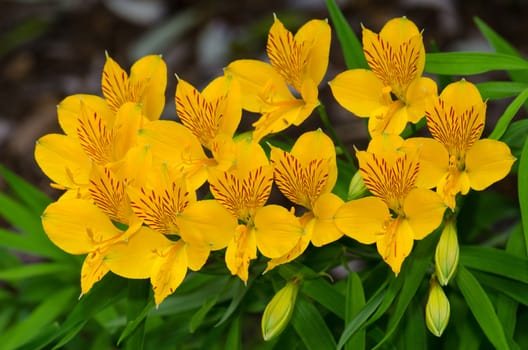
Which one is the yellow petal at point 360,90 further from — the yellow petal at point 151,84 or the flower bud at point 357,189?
the yellow petal at point 151,84

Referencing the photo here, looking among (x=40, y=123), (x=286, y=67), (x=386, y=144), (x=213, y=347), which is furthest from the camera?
(x=40, y=123)

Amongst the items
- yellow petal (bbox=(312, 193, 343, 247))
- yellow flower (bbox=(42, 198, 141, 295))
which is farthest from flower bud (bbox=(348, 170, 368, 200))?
yellow flower (bbox=(42, 198, 141, 295))

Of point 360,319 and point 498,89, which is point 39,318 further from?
point 498,89

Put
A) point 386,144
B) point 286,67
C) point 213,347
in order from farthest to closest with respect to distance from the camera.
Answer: point 213,347
point 286,67
point 386,144

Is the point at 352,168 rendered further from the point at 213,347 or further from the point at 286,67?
the point at 213,347

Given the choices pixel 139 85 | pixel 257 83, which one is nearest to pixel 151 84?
pixel 139 85

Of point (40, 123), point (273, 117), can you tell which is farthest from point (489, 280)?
point (40, 123)

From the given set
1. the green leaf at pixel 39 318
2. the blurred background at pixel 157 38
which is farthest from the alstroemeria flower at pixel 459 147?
the blurred background at pixel 157 38
